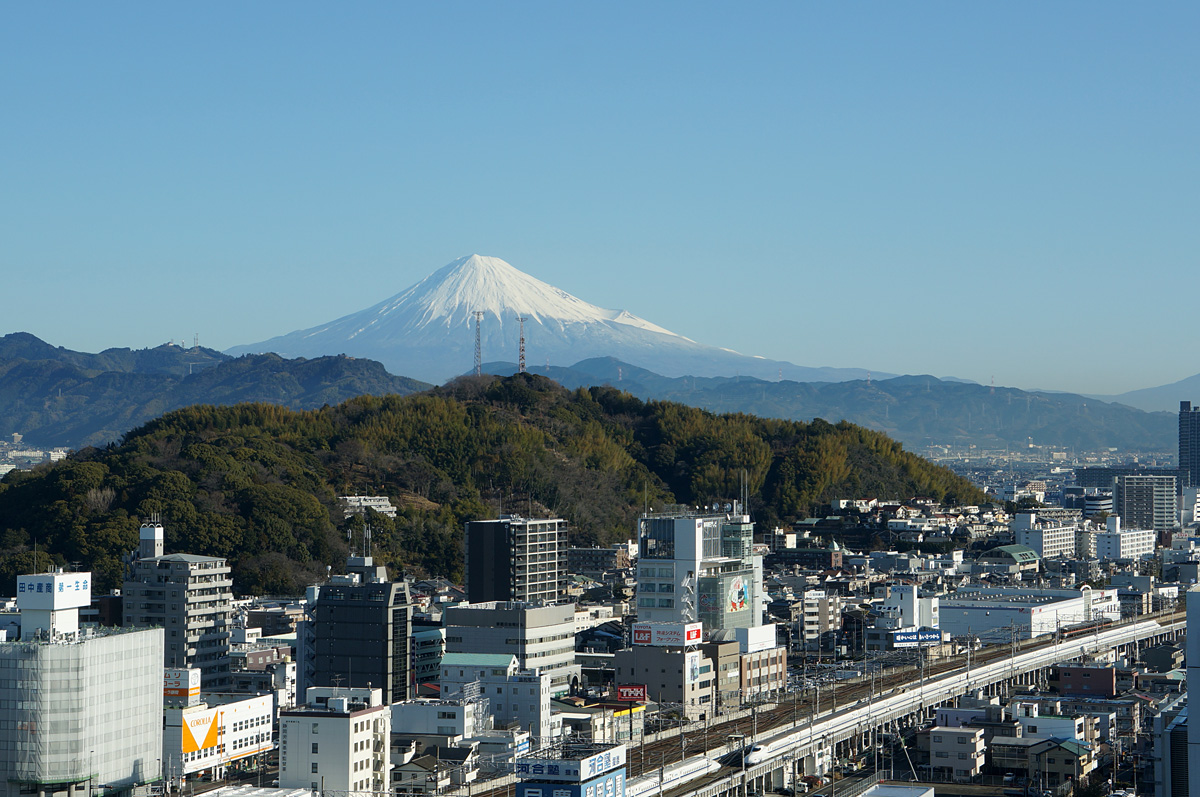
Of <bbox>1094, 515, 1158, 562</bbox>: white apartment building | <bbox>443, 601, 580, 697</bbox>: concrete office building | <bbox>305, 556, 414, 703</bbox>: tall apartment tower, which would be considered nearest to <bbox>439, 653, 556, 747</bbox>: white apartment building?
<bbox>305, 556, 414, 703</bbox>: tall apartment tower

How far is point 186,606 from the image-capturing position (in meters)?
36.6

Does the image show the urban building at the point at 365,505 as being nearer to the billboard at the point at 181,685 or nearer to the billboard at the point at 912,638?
the billboard at the point at 912,638

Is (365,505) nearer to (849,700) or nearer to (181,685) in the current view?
(849,700)

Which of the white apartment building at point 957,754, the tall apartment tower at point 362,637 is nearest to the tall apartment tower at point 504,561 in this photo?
the tall apartment tower at point 362,637

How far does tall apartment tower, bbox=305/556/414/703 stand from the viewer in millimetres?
33906

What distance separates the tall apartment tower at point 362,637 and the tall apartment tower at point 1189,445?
4209 inches

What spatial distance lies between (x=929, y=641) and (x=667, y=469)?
32.5 m

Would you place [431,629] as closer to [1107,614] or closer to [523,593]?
[523,593]

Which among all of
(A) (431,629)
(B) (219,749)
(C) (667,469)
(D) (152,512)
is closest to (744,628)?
(A) (431,629)

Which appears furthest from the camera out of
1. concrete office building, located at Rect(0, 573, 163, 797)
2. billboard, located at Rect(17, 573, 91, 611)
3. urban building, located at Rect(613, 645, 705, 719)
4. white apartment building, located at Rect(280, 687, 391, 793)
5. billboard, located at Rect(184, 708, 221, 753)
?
urban building, located at Rect(613, 645, 705, 719)

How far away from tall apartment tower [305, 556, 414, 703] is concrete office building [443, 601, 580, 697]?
81.2 inches

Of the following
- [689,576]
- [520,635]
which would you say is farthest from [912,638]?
[520,635]

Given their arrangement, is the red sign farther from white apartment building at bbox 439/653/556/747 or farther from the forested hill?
the forested hill

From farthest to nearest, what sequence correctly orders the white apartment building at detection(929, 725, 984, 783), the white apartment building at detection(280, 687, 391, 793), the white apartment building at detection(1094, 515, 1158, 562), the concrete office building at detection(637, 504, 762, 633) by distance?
1. the white apartment building at detection(1094, 515, 1158, 562)
2. the concrete office building at detection(637, 504, 762, 633)
3. the white apartment building at detection(929, 725, 984, 783)
4. the white apartment building at detection(280, 687, 391, 793)
